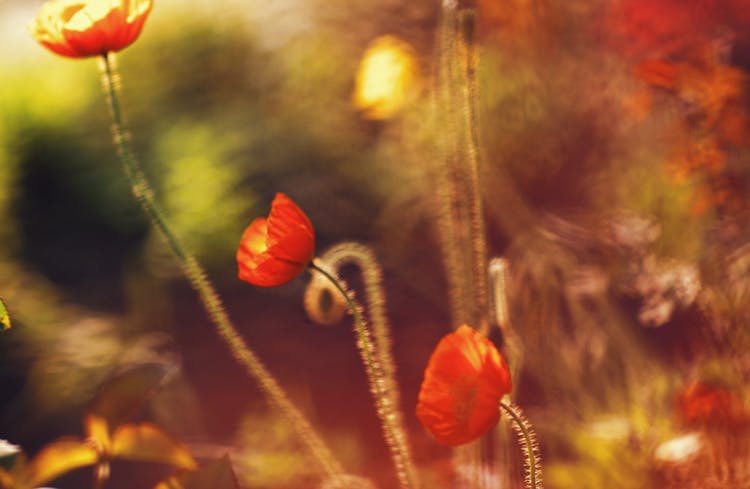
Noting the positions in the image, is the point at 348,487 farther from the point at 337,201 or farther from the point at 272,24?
the point at 272,24

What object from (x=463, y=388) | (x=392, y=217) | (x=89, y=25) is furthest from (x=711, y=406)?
(x=392, y=217)

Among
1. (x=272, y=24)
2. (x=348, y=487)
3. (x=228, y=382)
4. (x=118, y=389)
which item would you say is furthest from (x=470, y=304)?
(x=272, y=24)

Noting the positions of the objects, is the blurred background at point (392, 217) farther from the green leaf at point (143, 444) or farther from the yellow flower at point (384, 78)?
the green leaf at point (143, 444)

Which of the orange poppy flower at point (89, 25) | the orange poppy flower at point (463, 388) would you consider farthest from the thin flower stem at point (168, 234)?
the orange poppy flower at point (463, 388)

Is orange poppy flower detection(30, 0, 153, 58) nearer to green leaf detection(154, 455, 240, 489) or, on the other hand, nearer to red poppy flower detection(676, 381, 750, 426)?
green leaf detection(154, 455, 240, 489)

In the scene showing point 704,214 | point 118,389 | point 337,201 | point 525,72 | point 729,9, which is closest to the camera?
point 118,389

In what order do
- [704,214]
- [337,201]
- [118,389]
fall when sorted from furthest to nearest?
[337,201] < [704,214] < [118,389]

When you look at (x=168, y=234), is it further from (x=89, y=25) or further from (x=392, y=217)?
(x=392, y=217)
